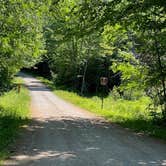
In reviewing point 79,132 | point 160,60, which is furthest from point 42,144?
point 160,60

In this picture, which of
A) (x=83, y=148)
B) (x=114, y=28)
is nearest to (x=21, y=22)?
(x=114, y=28)

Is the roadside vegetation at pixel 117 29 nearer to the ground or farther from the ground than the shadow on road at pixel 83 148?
farther from the ground

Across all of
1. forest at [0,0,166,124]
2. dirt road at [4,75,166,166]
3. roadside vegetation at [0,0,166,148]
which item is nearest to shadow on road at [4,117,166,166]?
dirt road at [4,75,166,166]

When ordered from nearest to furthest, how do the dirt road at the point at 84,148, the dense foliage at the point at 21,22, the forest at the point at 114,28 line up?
1. the dirt road at the point at 84,148
2. the dense foliage at the point at 21,22
3. the forest at the point at 114,28

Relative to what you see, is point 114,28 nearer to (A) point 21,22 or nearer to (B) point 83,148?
(A) point 21,22

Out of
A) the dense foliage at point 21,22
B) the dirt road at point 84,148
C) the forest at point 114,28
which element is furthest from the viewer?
the forest at point 114,28

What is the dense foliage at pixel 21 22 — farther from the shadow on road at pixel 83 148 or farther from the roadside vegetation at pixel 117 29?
the shadow on road at pixel 83 148

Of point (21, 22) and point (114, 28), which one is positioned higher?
point (21, 22)

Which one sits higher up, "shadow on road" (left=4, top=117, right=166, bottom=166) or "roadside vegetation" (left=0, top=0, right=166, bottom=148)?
"roadside vegetation" (left=0, top=0, right=166, bottom=148)

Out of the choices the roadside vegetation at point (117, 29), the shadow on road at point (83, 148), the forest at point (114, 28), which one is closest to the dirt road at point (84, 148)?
the shadow on road at point (83, 148)

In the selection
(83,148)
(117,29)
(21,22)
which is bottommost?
(83,148)

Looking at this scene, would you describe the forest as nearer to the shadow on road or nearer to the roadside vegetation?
the roadside vegetation

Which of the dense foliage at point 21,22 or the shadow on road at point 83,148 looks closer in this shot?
the shadow on road at point 83,148

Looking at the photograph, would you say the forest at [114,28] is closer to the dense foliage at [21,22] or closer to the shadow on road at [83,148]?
the dense foliage at [21,22]
